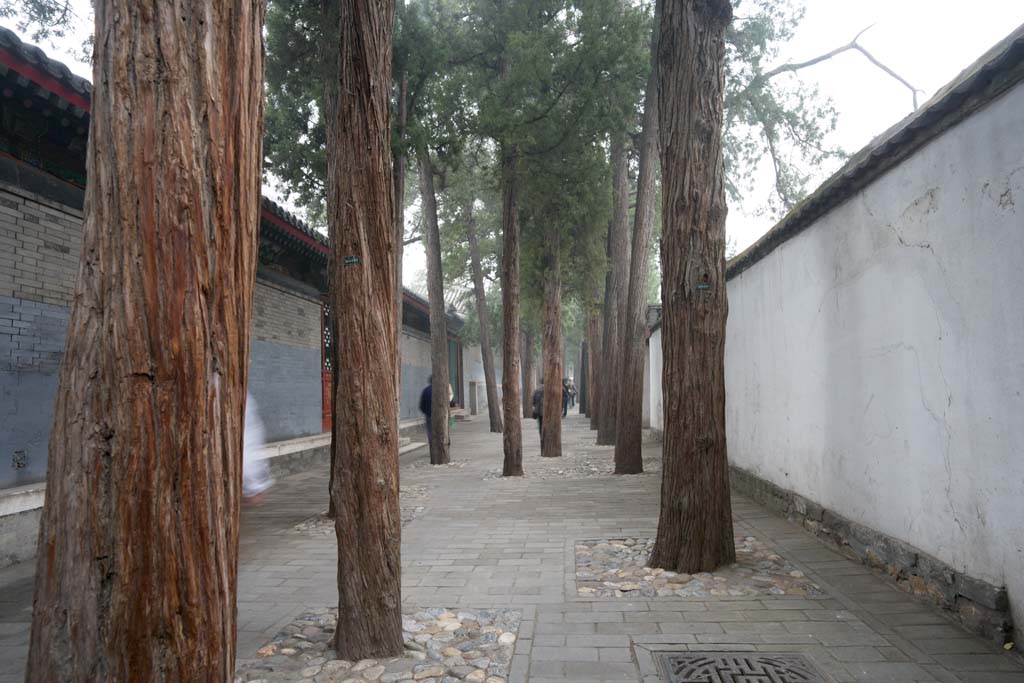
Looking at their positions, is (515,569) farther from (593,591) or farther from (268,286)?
(268,286)

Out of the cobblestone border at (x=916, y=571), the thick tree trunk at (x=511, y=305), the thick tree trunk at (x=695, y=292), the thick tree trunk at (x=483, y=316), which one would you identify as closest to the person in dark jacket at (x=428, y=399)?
the thick tree trunk at (x=511, y=305)

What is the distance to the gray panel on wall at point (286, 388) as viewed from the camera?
11125 mm

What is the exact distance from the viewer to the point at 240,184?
2094 mm

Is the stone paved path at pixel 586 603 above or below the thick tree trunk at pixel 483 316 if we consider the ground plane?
below

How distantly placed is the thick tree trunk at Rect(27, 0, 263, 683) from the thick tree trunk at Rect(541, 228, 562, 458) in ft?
36.1

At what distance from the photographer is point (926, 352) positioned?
4.31 metres

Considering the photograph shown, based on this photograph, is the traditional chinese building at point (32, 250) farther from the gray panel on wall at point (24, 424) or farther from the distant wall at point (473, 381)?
the distant wall at point (473, 381)

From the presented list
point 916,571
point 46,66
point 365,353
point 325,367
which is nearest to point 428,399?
point 325,367

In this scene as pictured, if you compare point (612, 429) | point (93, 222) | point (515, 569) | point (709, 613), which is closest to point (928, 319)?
point (709, 613)

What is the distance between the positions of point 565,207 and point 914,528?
30.0 ft

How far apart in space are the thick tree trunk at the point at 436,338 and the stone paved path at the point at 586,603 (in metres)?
4.66

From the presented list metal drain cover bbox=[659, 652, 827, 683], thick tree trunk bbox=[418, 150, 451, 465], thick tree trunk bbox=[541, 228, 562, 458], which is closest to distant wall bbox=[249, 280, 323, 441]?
thick tree trunk bbox=[418, 150, 451, 465]

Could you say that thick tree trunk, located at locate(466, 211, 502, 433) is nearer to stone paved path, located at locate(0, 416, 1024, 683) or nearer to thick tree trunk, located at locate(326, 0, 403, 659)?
stone paved path, located at locate(0, 416, 1024, 683)

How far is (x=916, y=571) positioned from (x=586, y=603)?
6.68ft
